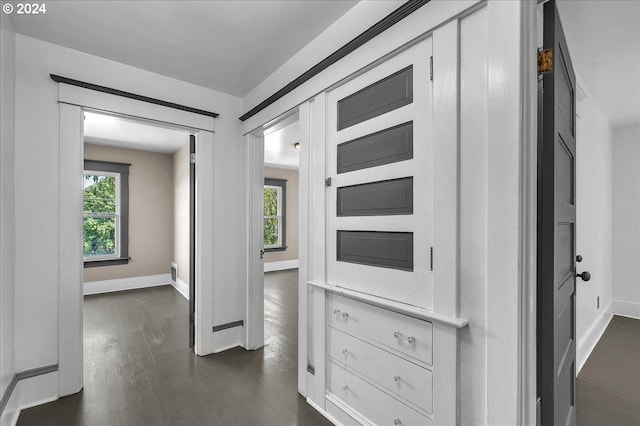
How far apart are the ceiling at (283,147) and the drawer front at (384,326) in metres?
2.36

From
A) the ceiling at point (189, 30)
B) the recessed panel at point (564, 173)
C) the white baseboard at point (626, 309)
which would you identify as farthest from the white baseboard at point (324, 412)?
the white baseboard at point (626, 309)

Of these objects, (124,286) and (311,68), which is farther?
(124,286)

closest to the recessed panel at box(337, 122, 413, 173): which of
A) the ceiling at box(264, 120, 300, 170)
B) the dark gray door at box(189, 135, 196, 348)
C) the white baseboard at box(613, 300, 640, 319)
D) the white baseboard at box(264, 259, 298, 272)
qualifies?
the dark gray door at box(189, 135, 196, 348)

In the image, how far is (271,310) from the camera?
423 cm

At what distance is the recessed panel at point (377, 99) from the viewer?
1489 millimetres

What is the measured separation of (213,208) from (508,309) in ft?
8.38

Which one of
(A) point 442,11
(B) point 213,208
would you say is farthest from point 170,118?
(A) point 442,11

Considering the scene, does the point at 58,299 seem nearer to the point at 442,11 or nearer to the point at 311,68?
the point at 311,68

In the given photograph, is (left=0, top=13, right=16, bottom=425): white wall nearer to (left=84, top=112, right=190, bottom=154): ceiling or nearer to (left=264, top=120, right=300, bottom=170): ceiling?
(left=84, top=112, right=190, bottom=154): ceiling

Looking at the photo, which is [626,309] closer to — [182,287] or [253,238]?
[253,238]

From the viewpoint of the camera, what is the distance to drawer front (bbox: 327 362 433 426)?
4.83 ft

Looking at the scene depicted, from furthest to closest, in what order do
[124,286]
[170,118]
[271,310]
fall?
[124,286]
[271,310]
[170,118]

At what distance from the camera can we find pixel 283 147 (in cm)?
543

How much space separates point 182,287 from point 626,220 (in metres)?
6.65
